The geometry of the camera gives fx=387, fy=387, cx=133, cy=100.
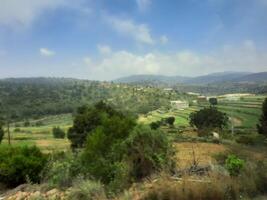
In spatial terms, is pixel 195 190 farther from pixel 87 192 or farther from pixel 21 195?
pixel 21 195

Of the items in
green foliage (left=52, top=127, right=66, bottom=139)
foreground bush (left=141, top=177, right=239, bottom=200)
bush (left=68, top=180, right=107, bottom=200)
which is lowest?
green foliage (left=52, top=127, right=66, bottom=139)

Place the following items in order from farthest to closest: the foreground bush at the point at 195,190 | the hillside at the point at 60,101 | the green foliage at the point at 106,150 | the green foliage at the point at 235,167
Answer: the hillside at the point at 60,101, the green foliage at the point at 106,150, the green foliage at the point at 235,167, the foreground bush at the point at 195,190

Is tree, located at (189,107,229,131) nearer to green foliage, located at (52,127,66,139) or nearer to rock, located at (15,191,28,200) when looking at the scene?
green foliage, located at (52,127,66,139)

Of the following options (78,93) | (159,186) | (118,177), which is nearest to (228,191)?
(159,186)

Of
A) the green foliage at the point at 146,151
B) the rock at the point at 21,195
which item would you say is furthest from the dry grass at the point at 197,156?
the rock at the point at 21,195

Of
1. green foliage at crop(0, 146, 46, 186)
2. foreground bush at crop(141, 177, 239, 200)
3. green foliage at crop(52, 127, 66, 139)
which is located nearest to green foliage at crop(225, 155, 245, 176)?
foreground bush at crop(141, 177, 239, 200)

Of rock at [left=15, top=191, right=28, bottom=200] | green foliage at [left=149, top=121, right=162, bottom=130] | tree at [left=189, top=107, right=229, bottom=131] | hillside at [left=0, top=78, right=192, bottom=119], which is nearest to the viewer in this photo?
rock at [left=15, top=191, right=28, bottom=200]

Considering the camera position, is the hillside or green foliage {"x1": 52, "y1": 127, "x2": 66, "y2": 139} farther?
the hillside

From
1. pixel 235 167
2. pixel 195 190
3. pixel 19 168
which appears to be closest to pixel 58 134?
pixel 19 168

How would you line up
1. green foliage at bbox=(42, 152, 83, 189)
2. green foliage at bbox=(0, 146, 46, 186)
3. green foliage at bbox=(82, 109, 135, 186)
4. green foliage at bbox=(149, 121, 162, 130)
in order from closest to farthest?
green foliage at bbox=(42, 152, 83, 189) → green foliage at bbox=(82, 109, 135, 186) → green foliage at bbox=(149, 121, 162, 130) → green foliage at bbox=(0, 146, 46, 186)

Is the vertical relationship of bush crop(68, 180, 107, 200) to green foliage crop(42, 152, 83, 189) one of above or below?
above

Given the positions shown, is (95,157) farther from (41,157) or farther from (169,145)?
(41,157)

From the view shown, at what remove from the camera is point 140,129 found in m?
13.0

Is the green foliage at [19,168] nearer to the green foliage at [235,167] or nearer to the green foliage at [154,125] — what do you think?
the green foliage at [154,125]
